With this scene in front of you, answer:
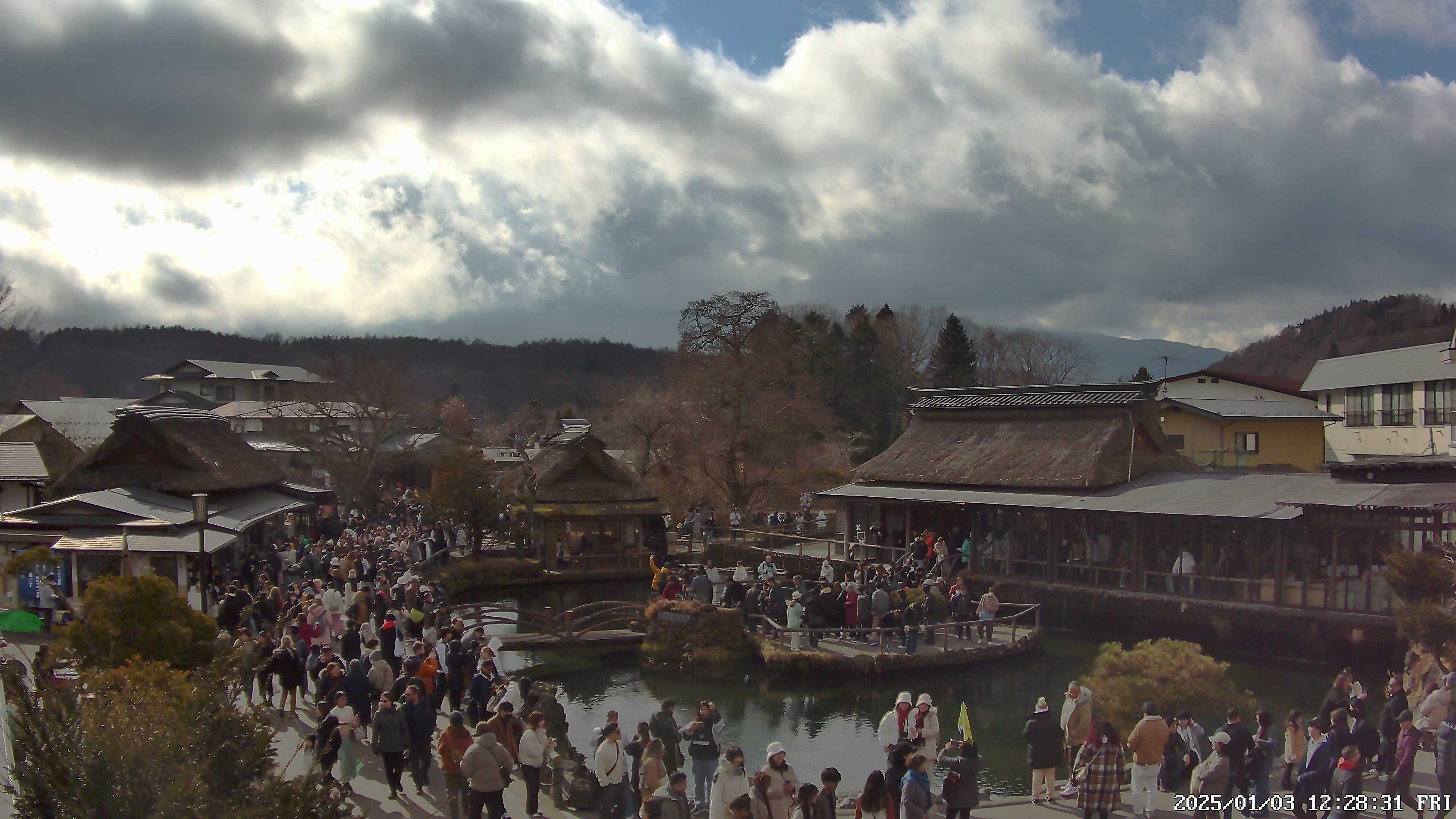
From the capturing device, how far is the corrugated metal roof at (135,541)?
1888cm

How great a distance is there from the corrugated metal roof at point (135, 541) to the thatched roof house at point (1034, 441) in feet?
67.5

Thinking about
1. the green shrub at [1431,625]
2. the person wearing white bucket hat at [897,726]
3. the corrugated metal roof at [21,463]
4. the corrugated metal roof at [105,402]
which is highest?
the corrugated metal roof at [105,402]

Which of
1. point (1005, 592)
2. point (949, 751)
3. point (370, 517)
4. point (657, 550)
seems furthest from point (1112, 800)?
point (370, 517)

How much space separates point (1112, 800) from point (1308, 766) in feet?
6.89

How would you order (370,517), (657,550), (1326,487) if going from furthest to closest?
(370,517)
(657,550)
(1326,487)

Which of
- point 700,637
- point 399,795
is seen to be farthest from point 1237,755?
point 700,637

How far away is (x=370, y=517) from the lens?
41469 millimetres

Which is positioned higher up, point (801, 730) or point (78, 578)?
point (78, 578)

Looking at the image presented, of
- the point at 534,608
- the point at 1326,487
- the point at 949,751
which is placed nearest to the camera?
the point at 949,751

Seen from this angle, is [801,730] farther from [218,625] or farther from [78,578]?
[78,578]

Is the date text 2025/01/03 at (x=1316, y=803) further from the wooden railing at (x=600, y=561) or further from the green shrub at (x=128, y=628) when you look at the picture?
the wooden railing at (x=600, y=561)

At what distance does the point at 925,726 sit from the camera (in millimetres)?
11852

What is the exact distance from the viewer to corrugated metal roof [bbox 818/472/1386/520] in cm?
2089

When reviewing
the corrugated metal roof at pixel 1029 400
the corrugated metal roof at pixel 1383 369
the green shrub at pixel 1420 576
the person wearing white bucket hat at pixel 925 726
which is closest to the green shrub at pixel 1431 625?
the green shrub at pixel 1420 576
